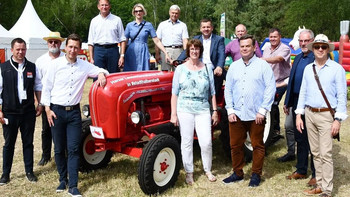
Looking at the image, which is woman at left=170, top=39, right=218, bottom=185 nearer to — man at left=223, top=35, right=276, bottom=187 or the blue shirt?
the blue shirt

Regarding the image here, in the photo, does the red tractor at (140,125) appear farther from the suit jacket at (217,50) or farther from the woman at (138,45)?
the woman at (138,45)

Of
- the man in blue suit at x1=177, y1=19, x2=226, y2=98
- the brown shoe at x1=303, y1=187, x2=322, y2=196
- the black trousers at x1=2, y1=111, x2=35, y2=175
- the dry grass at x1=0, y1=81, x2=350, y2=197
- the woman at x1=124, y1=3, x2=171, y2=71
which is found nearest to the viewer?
the brown shoe at x1=303, y1=187, x2=322, y2=196

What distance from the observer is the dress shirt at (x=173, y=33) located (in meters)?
5.16

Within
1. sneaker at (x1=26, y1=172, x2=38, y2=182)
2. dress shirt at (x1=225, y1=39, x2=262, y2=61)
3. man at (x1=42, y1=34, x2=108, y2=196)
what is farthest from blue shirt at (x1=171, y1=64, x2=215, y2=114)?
sneaker at (x1=26, y1=172, x2=38, y2=182)

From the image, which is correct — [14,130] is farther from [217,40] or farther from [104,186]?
[217,40]

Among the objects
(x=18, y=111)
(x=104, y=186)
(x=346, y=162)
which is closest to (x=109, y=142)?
(x=104, y=186)

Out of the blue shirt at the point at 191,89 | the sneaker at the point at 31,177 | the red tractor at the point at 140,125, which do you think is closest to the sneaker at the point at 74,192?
the red tractor at the point at 140,125

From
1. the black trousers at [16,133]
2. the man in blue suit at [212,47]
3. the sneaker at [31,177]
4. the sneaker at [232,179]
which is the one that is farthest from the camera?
the man in blue suit at [212,47]

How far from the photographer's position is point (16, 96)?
3797 millimetres

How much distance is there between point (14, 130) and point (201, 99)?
2123mm

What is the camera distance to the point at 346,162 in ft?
15.6

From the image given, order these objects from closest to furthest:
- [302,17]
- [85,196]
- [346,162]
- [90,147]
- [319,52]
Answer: [319,52]
[85,196]
[90,147]
[346,162]
[302,17]

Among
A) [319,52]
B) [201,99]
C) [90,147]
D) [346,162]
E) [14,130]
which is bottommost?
[346,162]

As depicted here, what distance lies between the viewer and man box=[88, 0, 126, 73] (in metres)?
4.72
